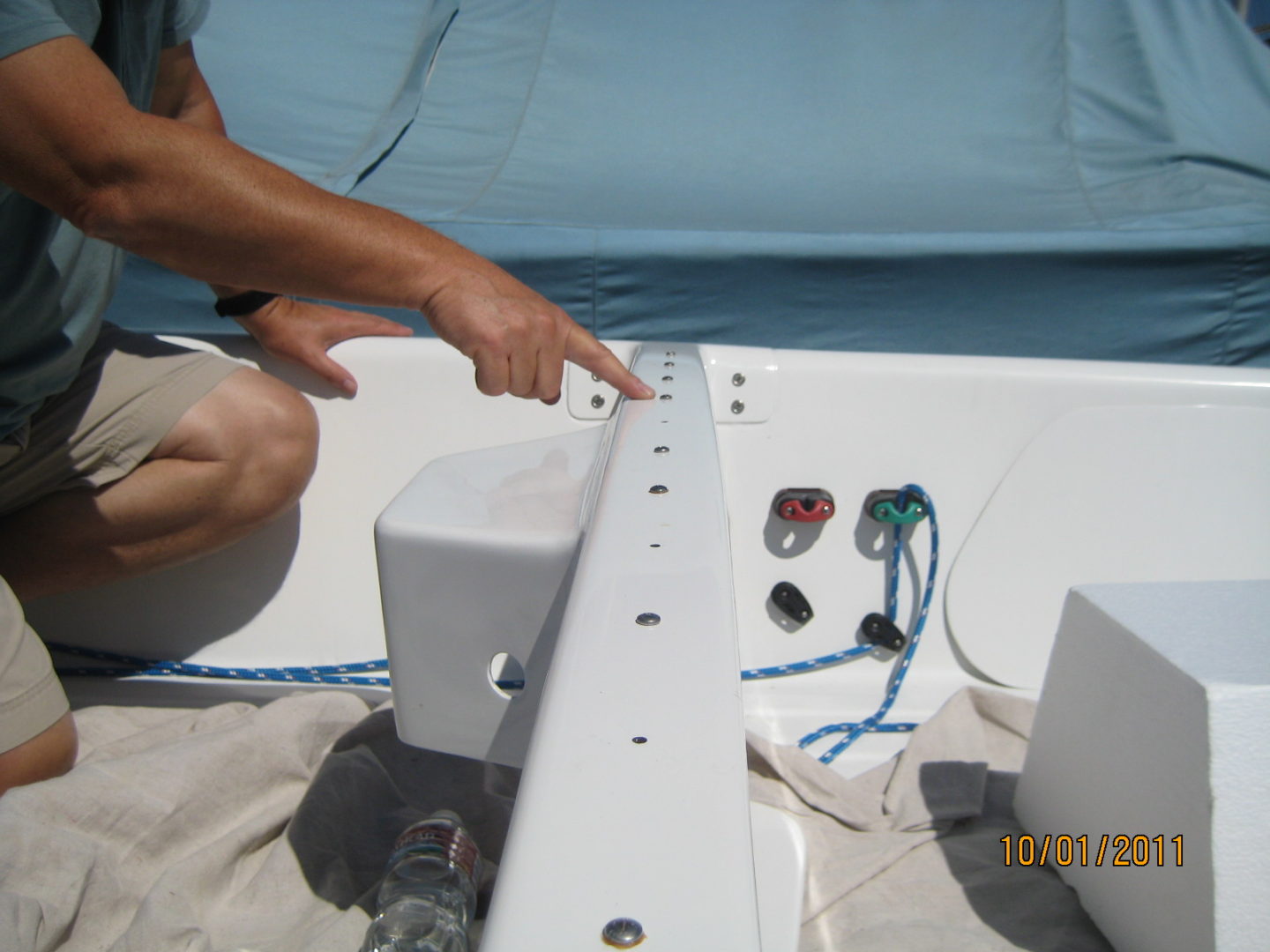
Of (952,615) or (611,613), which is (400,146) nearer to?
(952,615)

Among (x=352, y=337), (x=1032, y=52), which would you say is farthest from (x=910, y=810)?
(x=1032, y=52)

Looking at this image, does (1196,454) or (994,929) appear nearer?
(994,929)

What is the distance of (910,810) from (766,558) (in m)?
0.36

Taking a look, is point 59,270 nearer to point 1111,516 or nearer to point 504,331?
point 504,331

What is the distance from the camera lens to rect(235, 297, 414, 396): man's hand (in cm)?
116

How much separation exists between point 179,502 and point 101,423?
0.38 feet

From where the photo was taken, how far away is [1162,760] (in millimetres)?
663

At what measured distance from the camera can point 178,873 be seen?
0.79 metres

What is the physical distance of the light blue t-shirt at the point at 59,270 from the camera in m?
0.80

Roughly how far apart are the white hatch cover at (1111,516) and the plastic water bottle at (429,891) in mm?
719

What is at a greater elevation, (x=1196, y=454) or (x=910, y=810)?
(x=1196, y=454)

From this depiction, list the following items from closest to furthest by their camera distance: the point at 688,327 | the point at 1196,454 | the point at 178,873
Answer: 1. the point at 178,873
2. the point at 1196,454
3. the point at 688,327
